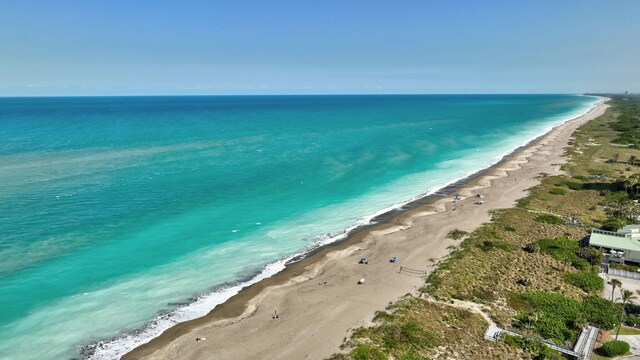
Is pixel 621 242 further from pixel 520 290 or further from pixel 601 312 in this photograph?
pixel 520 290

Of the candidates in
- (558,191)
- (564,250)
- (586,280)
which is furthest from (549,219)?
(586,280)

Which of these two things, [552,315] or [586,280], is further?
[586,280]

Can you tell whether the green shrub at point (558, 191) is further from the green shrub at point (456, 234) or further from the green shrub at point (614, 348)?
the green shrub at point (614, 348)

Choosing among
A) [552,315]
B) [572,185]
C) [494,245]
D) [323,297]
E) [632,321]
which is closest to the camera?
[632,321]

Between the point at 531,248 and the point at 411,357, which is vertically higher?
the point at 531,248

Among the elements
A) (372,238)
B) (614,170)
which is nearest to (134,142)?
(372,238)

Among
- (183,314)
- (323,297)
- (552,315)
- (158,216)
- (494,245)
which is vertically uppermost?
(158,216)
